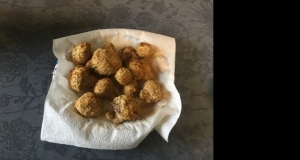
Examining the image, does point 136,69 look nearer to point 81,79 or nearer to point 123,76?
point 123,76

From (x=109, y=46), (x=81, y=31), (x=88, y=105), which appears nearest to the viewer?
(x=88, y=105)

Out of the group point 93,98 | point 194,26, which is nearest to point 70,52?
point 93,98

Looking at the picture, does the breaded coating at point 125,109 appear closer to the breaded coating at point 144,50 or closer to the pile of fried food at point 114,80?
the pile of fried food at point 114,80

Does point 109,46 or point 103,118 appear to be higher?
point 109,46

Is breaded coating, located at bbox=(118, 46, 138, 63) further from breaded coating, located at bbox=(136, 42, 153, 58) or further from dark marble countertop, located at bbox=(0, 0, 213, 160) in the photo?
dark marble countertop, located at bbox=(0, 0, 213, 160)

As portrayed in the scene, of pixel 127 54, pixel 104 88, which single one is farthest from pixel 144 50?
pixel 104 88
